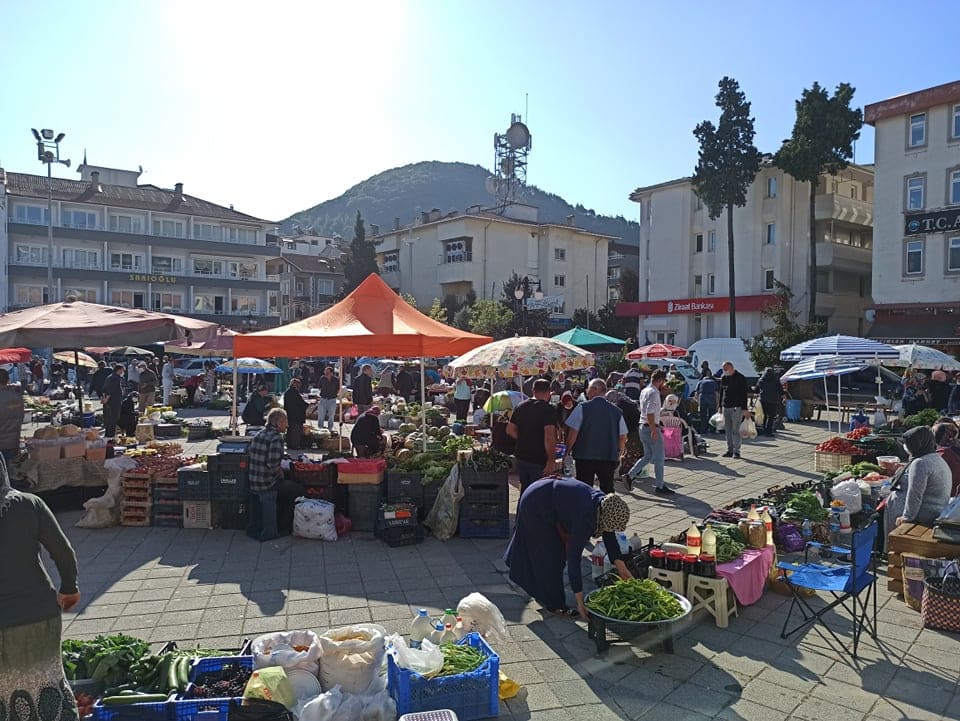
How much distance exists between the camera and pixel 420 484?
8.41 m

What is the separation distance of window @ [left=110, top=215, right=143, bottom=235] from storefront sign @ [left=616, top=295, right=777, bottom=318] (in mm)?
35368

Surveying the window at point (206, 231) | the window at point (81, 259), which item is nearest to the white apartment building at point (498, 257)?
the window at point (206, 231)

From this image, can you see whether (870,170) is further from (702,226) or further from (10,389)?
(10,389)

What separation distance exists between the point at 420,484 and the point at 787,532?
14.1ft

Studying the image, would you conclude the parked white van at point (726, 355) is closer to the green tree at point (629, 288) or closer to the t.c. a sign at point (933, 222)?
the t.c. a sign at point (933, 222)

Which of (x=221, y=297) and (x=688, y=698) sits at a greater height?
(x=221, y=297)

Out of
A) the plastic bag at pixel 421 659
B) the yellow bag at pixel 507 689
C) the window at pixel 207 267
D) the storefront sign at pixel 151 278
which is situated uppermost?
the window at pixel 207 267

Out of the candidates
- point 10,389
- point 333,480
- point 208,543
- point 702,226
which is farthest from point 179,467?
point 702,226

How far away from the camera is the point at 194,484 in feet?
27.5

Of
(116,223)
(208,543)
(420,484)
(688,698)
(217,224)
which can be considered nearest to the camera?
(688,698)

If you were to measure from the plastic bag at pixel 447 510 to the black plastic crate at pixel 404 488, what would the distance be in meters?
0.28

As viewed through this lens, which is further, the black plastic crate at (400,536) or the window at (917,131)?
the window at (917,131)

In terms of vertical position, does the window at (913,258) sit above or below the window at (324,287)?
below

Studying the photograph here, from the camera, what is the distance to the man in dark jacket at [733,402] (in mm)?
13195
